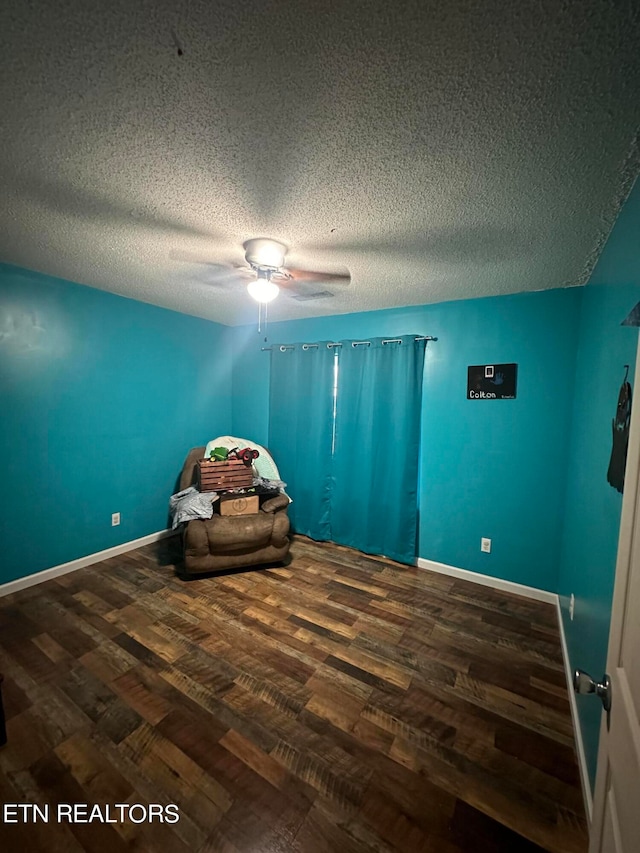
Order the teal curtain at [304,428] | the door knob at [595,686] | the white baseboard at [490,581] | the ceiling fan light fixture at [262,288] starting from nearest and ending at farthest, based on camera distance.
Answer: the door knob at [595,686] → the ceiling fan light fixture at [262,288] → the white baseboard at [490,581] → the teal curtain at [304,428]

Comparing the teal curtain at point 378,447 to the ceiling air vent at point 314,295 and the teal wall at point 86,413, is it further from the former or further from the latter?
the teal wall at point 86,413

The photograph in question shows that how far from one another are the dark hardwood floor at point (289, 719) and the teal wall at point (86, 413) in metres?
0.50

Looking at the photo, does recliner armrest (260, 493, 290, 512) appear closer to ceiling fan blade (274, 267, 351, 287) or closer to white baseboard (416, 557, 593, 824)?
white baseboard (416, 557, 593, 824)

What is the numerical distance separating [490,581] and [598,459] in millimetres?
1714

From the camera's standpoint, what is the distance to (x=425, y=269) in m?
2.12

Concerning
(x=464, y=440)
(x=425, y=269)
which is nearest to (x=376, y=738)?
(x=464, y=440)

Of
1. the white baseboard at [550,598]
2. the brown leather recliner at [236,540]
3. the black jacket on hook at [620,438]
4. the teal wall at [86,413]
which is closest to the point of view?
the black jacket on hook at [620,438]

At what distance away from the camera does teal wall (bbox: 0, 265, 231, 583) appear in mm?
2375

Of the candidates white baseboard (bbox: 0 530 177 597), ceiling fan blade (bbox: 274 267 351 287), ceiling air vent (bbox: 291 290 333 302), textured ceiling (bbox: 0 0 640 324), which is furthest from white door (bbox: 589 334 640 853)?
white baseboard (bbox: 0 530 177 597)

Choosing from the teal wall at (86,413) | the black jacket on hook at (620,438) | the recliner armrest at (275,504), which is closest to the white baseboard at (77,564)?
the teal wall at (86,413)

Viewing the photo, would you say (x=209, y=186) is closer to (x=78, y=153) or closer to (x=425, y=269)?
(x=78, y=153)

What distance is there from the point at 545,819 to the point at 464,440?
2.11 metres

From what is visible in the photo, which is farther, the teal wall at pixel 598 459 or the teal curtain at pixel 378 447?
the teal curtain at pixel 378 447

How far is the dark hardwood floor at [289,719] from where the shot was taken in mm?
1122
